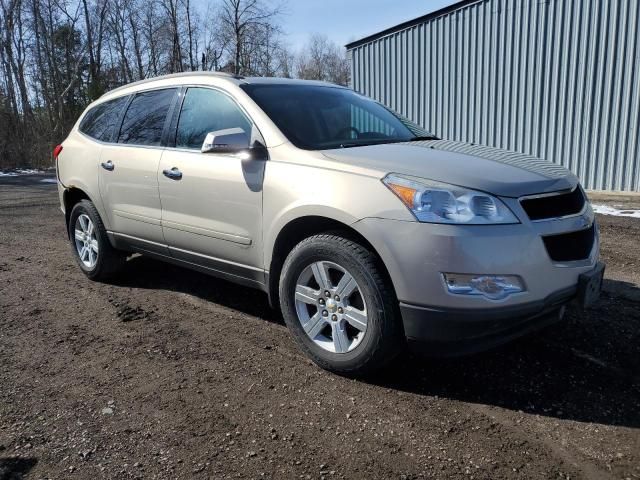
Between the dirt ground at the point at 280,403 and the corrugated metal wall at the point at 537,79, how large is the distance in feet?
21.5

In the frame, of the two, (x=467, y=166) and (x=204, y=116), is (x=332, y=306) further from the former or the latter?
(x=204, y=116)

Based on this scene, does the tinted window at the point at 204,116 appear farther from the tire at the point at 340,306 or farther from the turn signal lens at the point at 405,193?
the turn signal lens at the point at 405,193

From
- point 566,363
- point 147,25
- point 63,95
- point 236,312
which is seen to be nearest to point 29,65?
point 63,95

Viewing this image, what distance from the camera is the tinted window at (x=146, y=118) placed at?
14.3 ft

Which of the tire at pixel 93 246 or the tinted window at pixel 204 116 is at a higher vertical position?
the tinted window at pixel 204 116

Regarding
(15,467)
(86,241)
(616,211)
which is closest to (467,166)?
(15,467)

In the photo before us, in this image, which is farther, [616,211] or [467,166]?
[616,211]

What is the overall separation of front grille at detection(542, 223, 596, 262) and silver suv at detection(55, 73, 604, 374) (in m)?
0.01

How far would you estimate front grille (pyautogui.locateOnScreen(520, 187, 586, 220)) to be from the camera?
9.08 feet

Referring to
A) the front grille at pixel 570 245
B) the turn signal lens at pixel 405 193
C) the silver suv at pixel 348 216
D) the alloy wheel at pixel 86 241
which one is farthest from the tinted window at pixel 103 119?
the front grille at pixel 570 245

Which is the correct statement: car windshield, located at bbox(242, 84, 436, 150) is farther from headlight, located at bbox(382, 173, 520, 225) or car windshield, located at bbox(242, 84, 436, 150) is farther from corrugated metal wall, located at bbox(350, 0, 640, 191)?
corrugated metal wall, located at bbox(350, 0, 640, 191)

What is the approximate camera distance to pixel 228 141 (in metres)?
3.43

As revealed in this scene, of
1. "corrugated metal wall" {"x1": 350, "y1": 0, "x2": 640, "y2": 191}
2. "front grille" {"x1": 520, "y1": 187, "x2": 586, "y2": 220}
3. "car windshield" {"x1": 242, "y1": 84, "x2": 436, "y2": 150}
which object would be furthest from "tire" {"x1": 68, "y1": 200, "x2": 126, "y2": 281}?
"corrugated metal wall" {"x1": 350, "y1": 0, "x2": 640, "y2": 191}

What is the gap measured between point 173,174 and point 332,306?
1746mm
